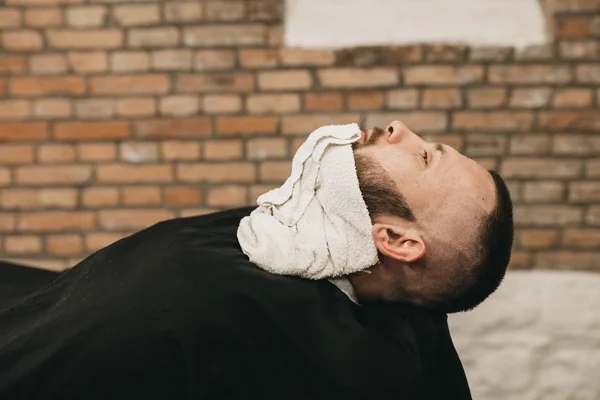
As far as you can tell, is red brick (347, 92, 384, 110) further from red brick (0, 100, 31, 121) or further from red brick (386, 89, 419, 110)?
red brick (0, 100, 31, 121)

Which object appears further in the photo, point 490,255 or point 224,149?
point 224,149

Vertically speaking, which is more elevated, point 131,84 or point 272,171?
point 131,84

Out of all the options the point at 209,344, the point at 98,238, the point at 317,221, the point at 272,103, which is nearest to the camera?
the point at 209,344

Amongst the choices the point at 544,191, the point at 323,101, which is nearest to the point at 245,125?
the point at 323,101

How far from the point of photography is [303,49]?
82.2 inches

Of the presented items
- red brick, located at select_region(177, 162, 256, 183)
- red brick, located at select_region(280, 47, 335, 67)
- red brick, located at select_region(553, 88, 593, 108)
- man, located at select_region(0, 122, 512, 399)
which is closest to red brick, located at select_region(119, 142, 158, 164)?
red brick, located at select_region(177, 162, 256, 183)

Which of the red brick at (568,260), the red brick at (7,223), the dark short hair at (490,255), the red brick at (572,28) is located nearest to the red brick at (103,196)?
the red brick at (7,223)

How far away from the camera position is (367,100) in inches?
82.6

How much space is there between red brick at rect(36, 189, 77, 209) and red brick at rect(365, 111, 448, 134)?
121 centimetres

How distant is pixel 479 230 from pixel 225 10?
4.58 feet

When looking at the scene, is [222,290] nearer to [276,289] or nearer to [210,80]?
[276,289]

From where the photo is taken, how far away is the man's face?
43.4 inches

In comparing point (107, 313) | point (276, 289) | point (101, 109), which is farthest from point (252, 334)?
point (101, 109)

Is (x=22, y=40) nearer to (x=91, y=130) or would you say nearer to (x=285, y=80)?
(x=91, y=130)
